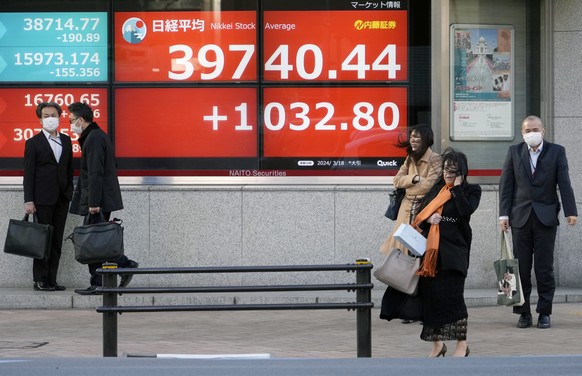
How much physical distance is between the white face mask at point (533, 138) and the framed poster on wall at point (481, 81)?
2459 mm

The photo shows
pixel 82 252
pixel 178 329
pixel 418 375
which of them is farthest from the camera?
pixel 82 252

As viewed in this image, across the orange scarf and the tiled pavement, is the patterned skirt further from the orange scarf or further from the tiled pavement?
the tiled pavement

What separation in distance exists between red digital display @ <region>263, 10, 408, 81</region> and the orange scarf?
15.5ft

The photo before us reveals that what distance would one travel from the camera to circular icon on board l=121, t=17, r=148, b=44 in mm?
13414

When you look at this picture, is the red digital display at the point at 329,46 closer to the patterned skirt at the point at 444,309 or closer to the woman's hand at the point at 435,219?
the woman's hand at the point at 435,219

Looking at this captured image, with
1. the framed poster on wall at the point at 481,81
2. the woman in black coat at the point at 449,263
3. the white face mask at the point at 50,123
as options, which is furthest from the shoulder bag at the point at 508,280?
the white face mask at the point at 50,123

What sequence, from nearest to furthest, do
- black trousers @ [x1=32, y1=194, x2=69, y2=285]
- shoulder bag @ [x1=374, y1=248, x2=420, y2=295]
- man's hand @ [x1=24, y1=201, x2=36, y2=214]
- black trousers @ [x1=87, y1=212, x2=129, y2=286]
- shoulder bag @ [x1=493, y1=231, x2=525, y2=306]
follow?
shoulder bag @ [x1=374, y1=248, x2=420, y2=295]
shoulder bag @ [x1=493, y1=231, x2=525, y2=306]
black trousers @ [x1=87, y1=212, x2=129, y2=286]
man's hand @ [x1=24, y1=201, x2=36, y2=214]
black trousers @ [x1=32, y1=194, x2=69, y2=285]

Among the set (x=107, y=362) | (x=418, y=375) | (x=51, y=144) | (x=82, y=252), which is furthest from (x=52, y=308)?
(x=418, y=375)

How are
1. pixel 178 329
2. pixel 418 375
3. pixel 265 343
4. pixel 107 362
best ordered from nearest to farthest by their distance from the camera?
1. pixel 418 375
2. pixel 107 362
3. pixel 265 343
4. pixel 178 329

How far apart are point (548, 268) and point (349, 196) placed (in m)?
2.77

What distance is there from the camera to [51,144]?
12836mm

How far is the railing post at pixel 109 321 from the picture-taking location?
769 centimetres

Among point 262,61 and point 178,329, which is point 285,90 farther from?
point 178,329

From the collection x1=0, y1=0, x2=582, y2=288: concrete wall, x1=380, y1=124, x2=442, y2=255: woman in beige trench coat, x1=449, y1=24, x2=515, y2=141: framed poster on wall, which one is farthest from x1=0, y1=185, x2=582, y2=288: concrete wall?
x1=380, y1=124, x2=442, y2=255: woman in beige trench coat
